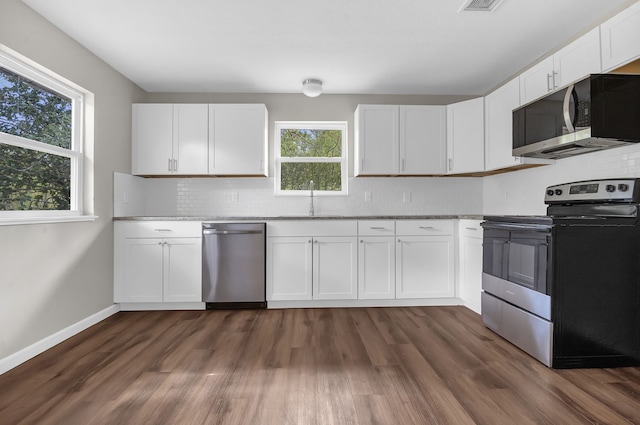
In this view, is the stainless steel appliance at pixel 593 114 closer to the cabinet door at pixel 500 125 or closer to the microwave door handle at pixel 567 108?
the microwave door handle at pixel 567 108

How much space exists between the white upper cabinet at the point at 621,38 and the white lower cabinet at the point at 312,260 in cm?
215

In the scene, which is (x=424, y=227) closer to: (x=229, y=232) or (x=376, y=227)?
(x=376, y=227)

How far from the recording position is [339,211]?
3930 millimetres

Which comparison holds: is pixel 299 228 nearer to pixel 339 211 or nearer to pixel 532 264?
pixel 339 211

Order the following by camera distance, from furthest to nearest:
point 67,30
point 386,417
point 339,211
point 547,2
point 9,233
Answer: point 339,211, point 67,30, point 547,2, point 9,233, point 386,417

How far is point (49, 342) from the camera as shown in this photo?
232 centimetres

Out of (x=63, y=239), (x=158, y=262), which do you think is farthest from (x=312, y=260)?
(x=63, y=239)

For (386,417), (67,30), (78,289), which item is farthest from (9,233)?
(386,417)

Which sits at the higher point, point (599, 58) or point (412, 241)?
point (599, 58)

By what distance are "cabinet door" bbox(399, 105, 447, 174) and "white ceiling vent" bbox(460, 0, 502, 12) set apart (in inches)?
53.8

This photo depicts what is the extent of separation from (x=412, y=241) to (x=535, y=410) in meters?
1.86

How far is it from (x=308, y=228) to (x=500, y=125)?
201cm

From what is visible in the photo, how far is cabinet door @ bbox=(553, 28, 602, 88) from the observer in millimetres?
2152

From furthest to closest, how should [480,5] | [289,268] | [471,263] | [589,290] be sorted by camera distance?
[289,268] < [471,263] < [480,5] < [589,290]
